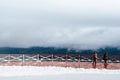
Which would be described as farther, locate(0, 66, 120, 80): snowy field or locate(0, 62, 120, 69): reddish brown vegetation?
locate(0, 62, 120, 69): reddish brown vegetation

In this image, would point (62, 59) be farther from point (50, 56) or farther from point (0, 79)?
point (0, 79)

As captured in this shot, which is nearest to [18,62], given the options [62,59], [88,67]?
[62,59]

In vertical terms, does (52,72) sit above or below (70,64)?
below

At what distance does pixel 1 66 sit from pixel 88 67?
9.79 meters

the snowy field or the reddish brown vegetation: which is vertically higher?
the reddish brown vegetation

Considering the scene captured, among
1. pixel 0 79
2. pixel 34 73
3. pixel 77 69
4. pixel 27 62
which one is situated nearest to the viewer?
pixel 0 79

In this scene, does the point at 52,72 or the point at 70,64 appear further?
the point at 70,64

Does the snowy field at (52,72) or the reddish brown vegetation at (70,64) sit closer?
the snowy field at (52,72)

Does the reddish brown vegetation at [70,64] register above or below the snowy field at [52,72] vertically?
above

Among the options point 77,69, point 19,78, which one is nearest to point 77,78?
point 19,78

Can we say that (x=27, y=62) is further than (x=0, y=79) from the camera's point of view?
Yes

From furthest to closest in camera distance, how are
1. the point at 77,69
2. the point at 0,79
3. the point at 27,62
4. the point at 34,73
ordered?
1. the point at 27,62
2. the point at 77,69
3. the point at 34,73
4. the point at 0,79

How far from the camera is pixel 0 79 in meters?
33.2

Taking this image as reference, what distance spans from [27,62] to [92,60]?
7.49 m
